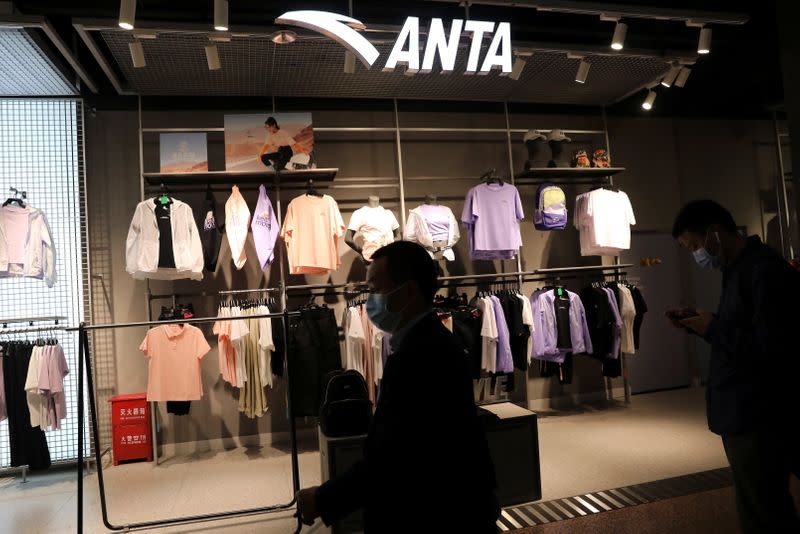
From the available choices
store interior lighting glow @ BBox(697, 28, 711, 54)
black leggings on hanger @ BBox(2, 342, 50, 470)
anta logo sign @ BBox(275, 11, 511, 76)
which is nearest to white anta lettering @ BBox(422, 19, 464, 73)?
anta logo sign @ BBox(275, 11, 511, 76)

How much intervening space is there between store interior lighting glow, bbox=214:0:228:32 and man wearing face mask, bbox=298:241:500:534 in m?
3.48

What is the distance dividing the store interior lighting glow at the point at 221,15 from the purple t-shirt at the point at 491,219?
2817 mm

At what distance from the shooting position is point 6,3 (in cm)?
396

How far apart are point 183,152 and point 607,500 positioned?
4652 mm

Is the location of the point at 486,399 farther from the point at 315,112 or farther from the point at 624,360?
the point at 315,112

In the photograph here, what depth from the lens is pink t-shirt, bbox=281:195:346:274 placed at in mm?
5094

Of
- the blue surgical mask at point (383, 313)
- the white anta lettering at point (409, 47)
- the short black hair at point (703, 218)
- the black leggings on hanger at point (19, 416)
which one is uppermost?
the white anta lettering at point (409, 47)

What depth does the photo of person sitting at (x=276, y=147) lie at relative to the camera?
5.17 metres

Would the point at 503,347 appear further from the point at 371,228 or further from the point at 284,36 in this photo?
the point at 284,36

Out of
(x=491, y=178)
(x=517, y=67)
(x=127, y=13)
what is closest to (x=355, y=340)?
(x=491, y=178)

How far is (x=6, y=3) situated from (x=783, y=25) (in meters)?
5.49

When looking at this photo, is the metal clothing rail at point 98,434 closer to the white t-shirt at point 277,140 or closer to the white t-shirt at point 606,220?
the white t-shirt at point 277,140

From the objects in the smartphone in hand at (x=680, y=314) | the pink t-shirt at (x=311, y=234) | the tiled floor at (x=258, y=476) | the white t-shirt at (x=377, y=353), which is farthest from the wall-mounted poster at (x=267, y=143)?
the smartphone in hand at (x=680, y=314)

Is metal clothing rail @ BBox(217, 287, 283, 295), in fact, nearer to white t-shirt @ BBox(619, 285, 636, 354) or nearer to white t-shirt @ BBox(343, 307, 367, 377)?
white t-shirt @ BBox(343, 307, 367, 377)
